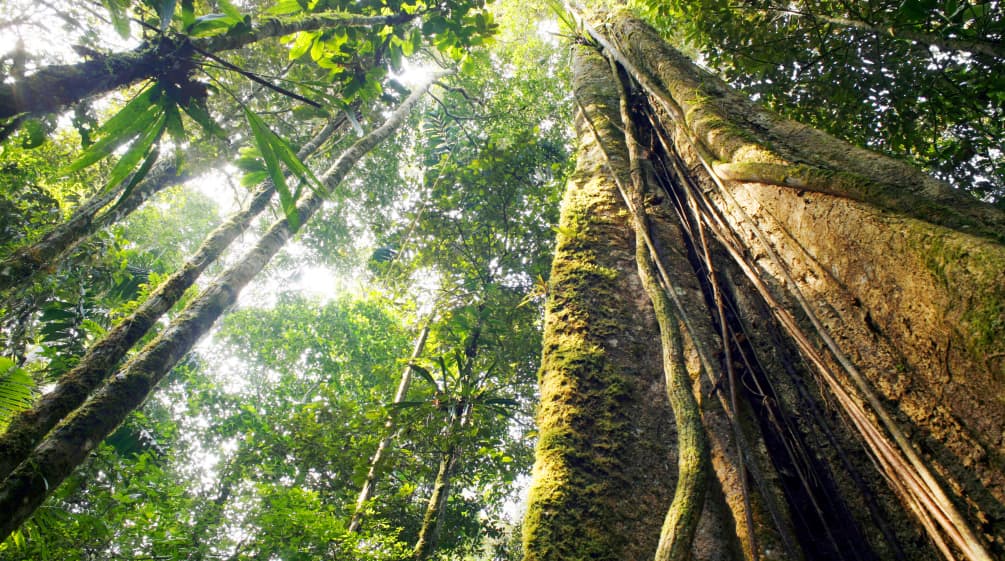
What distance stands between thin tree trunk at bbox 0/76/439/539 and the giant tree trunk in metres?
1.19

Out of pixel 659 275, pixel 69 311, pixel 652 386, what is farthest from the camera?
pixel 69 311

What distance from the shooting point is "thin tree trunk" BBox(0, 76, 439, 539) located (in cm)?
154

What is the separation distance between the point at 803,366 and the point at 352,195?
8438 millimetres

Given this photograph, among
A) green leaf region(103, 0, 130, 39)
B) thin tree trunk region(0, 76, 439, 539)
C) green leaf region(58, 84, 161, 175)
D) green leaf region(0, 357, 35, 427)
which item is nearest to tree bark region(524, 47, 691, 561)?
thin tree trunk region(0, 76, 439, 539)

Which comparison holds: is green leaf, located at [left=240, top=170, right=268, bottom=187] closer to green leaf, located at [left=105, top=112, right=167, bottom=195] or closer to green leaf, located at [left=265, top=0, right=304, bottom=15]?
green leaf, located at [left=105, top=112, right=167, bottom=195]

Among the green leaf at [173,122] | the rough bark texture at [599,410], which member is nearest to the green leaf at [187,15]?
the green leaf at [173,122]

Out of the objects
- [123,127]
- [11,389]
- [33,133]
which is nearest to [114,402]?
[11,389]

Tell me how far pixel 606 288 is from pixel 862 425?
2.86 feet

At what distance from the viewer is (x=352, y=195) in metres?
8.62

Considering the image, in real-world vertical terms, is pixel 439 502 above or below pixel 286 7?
below

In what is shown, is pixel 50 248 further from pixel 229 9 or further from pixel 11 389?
pixel 229 9

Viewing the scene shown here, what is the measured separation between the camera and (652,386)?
143 cm

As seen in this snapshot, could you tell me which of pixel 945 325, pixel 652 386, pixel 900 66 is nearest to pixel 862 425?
pixel 945 325

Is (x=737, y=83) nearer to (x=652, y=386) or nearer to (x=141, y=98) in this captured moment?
(x=652, y=386)
